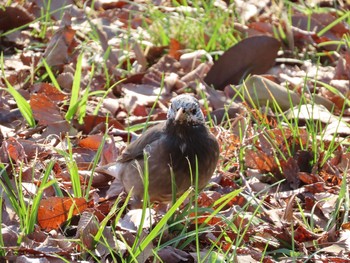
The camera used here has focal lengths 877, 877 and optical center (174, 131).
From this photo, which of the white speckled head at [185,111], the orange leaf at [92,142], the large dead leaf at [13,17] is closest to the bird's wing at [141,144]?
the white speckled head at [185,111]

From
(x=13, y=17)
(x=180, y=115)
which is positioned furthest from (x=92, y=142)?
(x=13, y=17)

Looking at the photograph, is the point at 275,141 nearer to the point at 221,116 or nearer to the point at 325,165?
the point at 325,165

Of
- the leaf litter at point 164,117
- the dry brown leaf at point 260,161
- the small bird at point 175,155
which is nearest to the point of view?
the leaf litter at point 164,117

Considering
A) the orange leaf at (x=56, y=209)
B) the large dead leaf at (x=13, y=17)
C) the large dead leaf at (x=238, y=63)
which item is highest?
the orange leaf at (x=56, y=209)

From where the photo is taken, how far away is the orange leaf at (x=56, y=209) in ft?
13.5

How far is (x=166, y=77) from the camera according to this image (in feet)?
21.1

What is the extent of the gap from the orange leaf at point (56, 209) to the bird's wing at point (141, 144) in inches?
27.3

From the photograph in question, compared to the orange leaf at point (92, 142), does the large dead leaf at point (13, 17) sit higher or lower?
higher

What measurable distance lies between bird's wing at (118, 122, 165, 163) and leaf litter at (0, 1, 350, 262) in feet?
0.66

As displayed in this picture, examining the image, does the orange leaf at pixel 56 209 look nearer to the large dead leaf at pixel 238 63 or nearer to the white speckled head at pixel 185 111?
the white speckled head at pixel 185 111

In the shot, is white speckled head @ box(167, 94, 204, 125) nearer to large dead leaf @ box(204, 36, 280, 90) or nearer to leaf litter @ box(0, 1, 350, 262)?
leaf litter @ box(0, 1, 350, 262)

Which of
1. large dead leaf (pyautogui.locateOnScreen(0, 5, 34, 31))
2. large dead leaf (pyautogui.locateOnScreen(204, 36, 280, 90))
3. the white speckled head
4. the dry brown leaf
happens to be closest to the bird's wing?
the white speckled head

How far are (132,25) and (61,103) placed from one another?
1687mm

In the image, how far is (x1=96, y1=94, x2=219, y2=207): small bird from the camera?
179 inches
